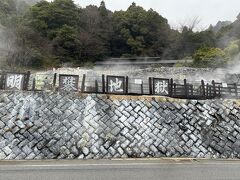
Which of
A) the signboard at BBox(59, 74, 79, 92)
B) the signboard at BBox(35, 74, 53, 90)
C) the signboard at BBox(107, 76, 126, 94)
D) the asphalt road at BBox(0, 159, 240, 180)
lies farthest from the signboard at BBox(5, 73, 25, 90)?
the asphalt road at BBox(0, 159, 240, 180)

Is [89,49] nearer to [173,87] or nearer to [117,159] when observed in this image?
[173,87]

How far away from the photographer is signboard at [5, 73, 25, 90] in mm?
13570

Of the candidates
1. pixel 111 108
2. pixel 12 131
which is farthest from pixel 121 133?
pixel 12 131

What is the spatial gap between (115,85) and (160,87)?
228cm

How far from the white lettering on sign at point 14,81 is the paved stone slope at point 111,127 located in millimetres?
729

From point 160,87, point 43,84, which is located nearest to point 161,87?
point 160,87

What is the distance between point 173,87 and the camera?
1577 cm

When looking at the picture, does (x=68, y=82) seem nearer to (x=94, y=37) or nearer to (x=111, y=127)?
(x=111, y=127)

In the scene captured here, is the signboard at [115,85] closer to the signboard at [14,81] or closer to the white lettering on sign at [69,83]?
the white lettering on sign at [69,83]

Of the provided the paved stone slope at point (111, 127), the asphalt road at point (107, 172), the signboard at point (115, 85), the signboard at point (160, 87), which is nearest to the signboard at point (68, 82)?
the paved stone slope at point (111, 127)

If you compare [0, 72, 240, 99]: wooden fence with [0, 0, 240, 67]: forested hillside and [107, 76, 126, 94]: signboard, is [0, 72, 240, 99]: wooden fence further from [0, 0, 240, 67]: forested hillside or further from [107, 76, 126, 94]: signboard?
[0, 0, 240, 67]: forested hillside

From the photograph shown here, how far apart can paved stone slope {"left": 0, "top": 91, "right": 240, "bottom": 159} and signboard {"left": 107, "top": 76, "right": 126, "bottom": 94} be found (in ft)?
3.73

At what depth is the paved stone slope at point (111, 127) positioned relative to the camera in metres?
11.1

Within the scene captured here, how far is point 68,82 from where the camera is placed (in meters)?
14.4
